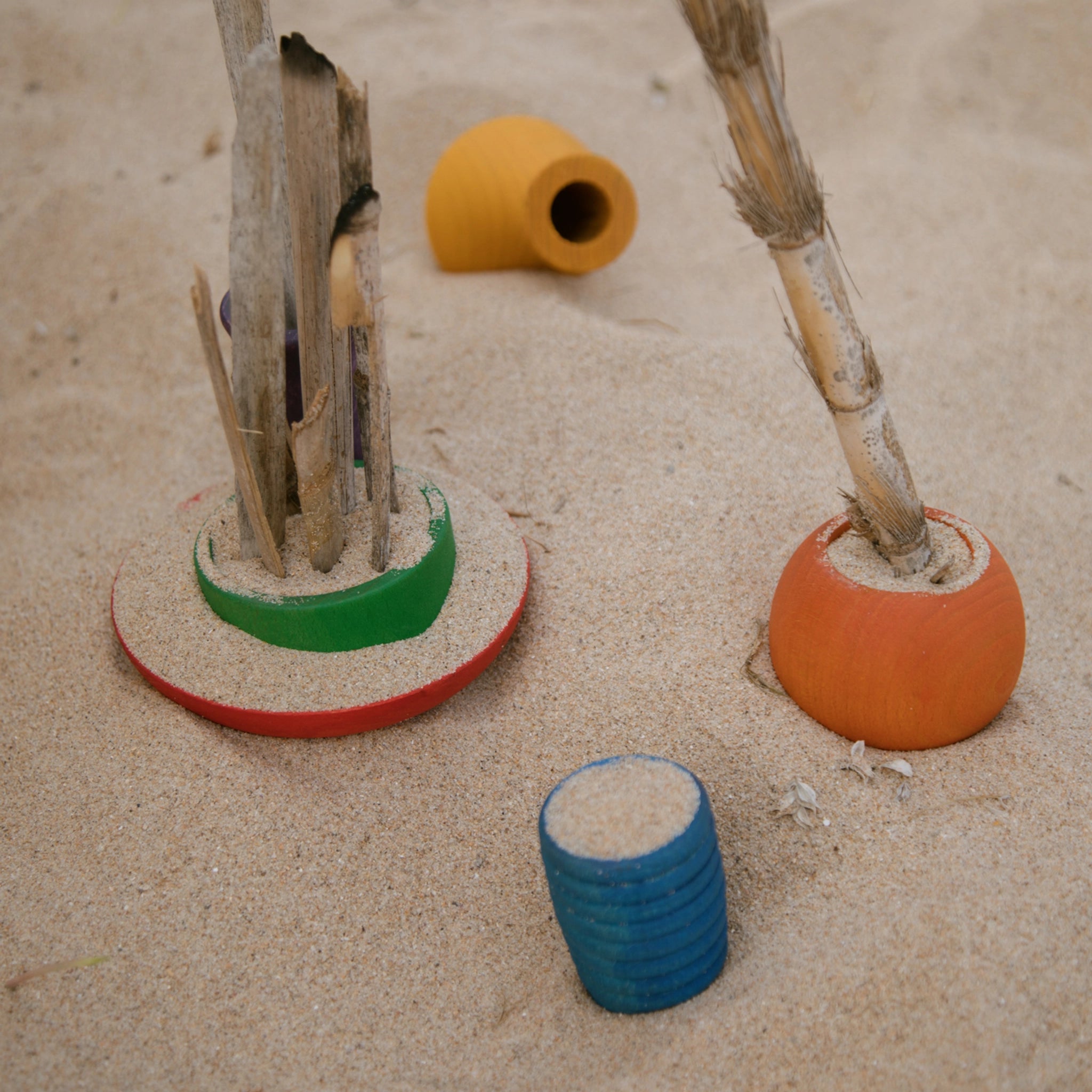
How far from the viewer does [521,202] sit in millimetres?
3521

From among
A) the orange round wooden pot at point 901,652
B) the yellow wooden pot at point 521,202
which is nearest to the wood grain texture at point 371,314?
the orange round wooden pot at point 901,652

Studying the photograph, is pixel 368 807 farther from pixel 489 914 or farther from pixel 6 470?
pixel 6 470

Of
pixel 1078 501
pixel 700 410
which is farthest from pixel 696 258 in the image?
pixel 1078 501

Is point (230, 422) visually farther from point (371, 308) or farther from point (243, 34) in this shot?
point (243, 34)

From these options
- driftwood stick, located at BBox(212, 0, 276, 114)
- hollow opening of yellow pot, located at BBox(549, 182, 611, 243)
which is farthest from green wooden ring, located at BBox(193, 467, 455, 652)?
hollow opening of yellow pot, located at BBox(549, 182, 611, 243)

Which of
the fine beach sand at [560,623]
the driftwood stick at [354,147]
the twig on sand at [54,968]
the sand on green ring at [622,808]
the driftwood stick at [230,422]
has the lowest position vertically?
the twig on sand at [54,968]

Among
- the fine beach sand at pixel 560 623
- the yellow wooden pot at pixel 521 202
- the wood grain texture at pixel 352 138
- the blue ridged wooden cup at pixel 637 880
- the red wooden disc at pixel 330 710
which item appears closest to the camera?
the blue ridged wooden cup at pixel 637 880

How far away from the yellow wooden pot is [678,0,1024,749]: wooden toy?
177 centimetres

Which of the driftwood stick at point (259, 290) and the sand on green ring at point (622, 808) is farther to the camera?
the driftwood stick at point (259, 290)

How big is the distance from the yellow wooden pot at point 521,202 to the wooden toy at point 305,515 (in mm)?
1424

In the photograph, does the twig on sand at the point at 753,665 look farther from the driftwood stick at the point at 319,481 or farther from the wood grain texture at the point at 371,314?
the driftwood stick at the point at 319,481

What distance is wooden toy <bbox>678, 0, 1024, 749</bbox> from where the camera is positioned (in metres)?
1.73

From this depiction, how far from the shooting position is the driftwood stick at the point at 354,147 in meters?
1.93

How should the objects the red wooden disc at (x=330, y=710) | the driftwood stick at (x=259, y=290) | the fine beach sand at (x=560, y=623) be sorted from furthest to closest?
the red wooden disc at (x=330, y=710) < the driftwood stick at (x=259, y=290) < the fine beach sand at (x=560, y=623)
